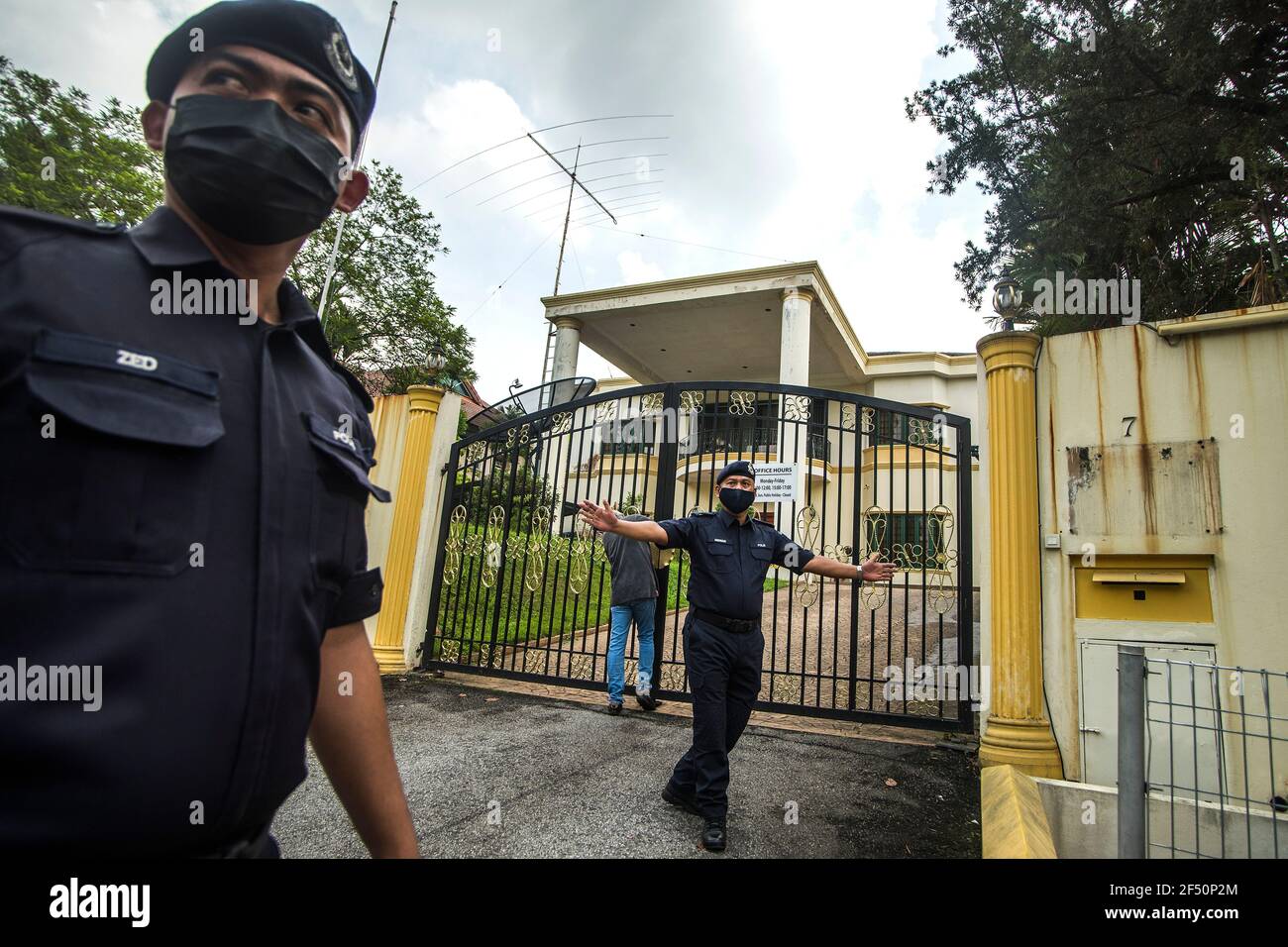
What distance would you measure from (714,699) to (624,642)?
81.7 inches

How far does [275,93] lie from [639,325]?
1497 centimetres

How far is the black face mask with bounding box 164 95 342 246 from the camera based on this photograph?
0.92 m

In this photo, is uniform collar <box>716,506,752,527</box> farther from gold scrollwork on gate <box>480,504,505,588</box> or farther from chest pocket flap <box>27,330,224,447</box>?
gold scrollwork on gate <box>480,504,505,588</box>

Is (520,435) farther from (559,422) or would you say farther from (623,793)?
(623,793)

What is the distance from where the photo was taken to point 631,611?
5.45 meters

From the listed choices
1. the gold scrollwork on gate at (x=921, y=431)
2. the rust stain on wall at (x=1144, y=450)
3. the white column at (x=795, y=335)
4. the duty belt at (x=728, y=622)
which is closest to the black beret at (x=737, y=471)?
the duty belt at (x=728, y=622)

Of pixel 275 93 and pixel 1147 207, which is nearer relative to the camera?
pixel 275 93

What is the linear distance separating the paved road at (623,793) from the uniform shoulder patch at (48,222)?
9.52ft

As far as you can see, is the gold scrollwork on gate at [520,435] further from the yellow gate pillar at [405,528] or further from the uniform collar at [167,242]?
the uniform collar at [167,242]

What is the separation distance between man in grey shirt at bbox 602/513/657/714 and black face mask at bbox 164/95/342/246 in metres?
4.52

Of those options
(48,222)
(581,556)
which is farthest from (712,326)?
(48,222)
